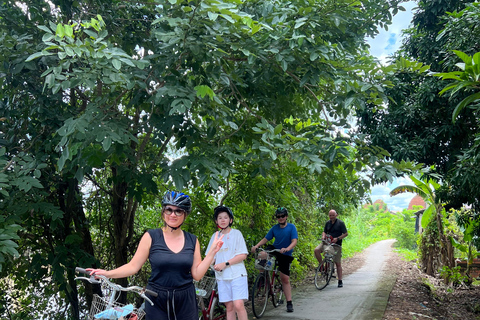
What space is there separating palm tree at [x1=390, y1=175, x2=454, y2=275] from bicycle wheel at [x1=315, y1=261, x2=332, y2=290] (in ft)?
10.4

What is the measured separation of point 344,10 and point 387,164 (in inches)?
76.7

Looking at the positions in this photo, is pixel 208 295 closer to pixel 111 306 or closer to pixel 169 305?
pixel 169 305

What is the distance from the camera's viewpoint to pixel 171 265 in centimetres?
341

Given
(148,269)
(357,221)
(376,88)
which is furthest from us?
(357,221)

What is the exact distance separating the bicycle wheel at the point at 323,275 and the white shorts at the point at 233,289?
5.72 m

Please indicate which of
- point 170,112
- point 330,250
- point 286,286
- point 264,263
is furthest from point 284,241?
point 170,112

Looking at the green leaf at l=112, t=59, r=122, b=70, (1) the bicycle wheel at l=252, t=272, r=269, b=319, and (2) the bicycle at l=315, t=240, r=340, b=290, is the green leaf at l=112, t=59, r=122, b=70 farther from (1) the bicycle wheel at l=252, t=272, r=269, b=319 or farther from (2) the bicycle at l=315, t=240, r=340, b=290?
(2) the bicycle at l=315, t=240, r=340, b=290

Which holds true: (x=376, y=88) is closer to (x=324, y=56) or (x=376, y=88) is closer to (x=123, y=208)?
(x=324, y=56)

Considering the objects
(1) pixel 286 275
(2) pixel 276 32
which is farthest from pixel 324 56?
(1) pixel 286 275

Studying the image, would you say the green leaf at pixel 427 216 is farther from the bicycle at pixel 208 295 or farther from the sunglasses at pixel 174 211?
the sunglasses at pixel 174 211

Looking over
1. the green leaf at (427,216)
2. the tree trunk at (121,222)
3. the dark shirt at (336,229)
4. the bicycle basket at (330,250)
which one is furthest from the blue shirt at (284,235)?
the green leaf at (427,216)

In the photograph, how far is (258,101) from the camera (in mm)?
6309

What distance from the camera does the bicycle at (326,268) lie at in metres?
10.8

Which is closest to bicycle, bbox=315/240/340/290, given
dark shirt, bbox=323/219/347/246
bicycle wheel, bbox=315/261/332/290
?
bicycle wheel, bbox=315/261/332/290
